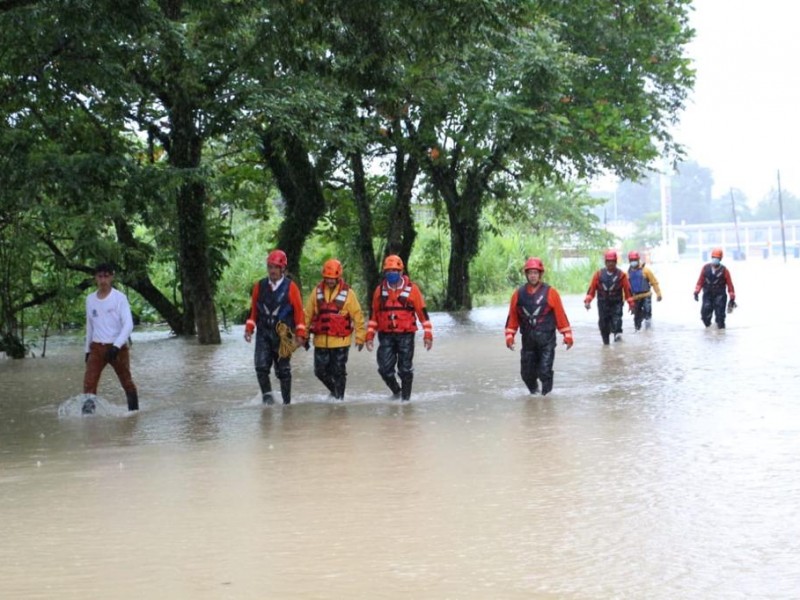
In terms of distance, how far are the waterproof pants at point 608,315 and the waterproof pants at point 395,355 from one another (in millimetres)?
8796

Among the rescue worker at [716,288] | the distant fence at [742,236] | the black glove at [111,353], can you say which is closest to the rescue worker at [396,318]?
the black glove at [111,353]

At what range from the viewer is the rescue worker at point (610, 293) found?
2330 cm

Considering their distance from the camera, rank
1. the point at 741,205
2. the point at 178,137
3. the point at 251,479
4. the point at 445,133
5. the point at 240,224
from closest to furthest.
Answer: the point at 251,479
the point at 178,137
the point at 445,133
the point at 240,224
the point at 741,205

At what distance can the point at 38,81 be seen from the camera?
17.5 metres

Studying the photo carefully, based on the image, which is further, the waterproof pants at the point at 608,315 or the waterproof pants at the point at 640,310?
the waterproof pants at the point at 640,310

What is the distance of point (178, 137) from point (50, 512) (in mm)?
17051

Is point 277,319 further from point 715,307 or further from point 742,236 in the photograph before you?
point 742,236

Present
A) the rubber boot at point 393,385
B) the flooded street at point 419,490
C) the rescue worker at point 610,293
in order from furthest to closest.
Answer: the rescue worker at point 610,293
the rubber boot at point 393,385
the flooded street at point 419,490

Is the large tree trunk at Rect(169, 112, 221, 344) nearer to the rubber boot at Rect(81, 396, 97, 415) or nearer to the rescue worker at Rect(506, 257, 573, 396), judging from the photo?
the rubber boot at Rect(81, 396, 97, 415)

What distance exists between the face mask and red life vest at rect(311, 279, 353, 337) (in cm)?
51

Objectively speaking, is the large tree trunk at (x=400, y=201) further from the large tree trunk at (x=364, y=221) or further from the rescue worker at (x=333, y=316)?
the rescue worker at (x=333, y=316)

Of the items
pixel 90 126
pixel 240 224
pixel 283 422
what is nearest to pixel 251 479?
pixel 283 422

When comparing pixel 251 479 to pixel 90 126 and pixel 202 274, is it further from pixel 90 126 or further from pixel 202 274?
pixel 202 274

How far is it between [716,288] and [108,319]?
1452 cm
